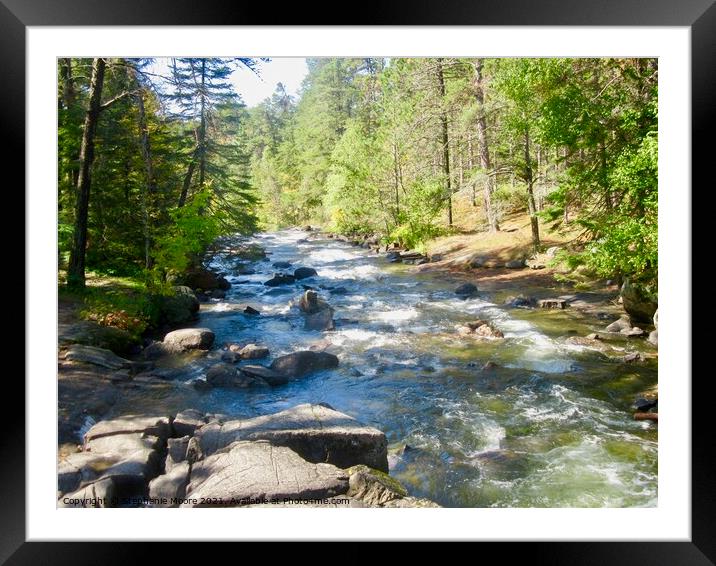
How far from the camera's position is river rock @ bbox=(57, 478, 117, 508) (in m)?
3.73

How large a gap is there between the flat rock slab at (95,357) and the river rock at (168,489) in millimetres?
1871

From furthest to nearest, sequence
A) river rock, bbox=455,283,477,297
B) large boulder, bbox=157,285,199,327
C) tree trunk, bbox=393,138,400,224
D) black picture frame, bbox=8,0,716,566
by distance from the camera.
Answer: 1. tree trunk, bbox=393,138,400,224
2. river rock, bbox=455,283,477,297
3. large boulder, bbox=157,285,199,327
4. black picture frame, bbox=8,0,716,566

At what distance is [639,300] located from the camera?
18.7 feet

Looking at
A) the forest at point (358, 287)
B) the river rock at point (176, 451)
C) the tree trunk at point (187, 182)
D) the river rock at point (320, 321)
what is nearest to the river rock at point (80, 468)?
the forest at point (358, 287)

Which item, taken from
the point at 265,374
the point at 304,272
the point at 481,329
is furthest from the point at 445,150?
the point at 265,374

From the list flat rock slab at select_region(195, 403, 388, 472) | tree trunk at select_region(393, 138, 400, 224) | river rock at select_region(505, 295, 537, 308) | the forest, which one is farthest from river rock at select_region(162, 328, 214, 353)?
river rock at select_region(505, 295, 537, 308)

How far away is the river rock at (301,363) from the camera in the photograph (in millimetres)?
5711

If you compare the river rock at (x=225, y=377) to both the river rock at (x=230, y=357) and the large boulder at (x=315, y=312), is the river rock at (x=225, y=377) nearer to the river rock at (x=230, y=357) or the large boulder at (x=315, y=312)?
the river rock at (x=230, y=357)

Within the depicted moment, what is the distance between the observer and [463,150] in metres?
7.86

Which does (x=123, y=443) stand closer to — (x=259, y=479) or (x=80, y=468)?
(x=80, y=468)

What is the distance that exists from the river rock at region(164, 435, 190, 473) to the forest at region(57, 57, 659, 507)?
0.02 metres

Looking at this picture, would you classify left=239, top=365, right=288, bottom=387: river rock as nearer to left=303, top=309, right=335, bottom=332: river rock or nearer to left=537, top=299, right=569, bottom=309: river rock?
left=303, top=309, right=335, bottom=332: river rock
